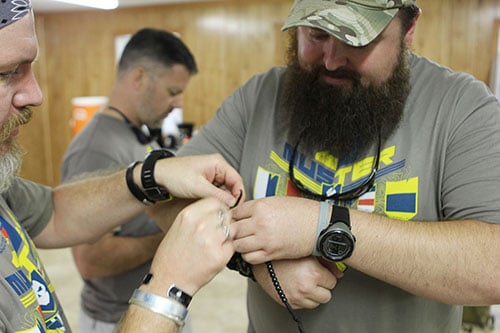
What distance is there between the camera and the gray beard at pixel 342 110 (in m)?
1.27

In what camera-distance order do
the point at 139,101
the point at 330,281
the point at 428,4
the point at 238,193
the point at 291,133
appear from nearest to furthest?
the point at 330,281 < the point at 238,193 < the point at 291,133 < the point at 139,101 < the point at 428,4

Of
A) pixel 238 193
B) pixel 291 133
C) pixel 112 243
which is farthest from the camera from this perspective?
pixel 112 243

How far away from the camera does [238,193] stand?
1.25 m

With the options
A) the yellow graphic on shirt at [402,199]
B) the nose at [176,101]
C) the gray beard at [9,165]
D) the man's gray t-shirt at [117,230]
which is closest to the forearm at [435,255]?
the yellow graphic on shirt at [402,199]

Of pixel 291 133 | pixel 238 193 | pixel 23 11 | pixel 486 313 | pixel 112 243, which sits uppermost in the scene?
pixel 23 11

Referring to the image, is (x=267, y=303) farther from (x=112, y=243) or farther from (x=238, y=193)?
(x=112, y=243)

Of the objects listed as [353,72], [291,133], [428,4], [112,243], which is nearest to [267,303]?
[291,133]

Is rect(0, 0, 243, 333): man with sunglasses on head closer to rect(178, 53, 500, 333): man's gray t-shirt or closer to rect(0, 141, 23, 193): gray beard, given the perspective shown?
rect(0, 141, 23, 193): gray beard

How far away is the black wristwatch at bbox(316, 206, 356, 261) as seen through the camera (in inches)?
39.3

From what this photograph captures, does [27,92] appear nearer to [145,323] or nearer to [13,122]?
[13,122]

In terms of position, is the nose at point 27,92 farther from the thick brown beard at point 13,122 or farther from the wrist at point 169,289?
the wrist at point 169,289

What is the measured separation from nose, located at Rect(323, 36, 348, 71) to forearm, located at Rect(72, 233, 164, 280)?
46.7 inches

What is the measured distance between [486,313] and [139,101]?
10.4 feet

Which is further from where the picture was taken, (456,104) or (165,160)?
(165,160)
